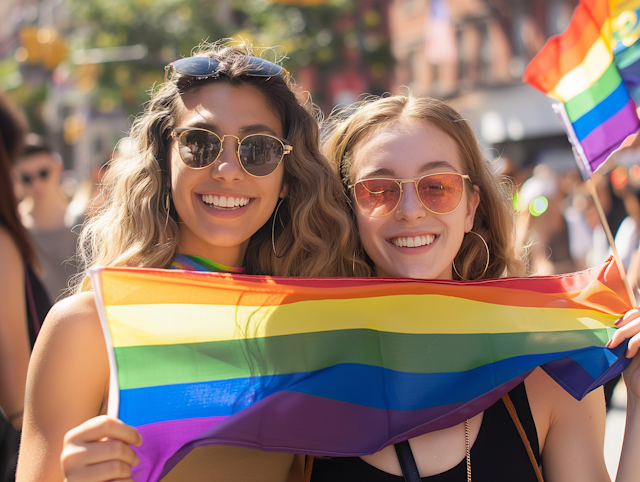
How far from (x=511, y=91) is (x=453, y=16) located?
4.33m

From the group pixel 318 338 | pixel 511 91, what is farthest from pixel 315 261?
pixel 511 91

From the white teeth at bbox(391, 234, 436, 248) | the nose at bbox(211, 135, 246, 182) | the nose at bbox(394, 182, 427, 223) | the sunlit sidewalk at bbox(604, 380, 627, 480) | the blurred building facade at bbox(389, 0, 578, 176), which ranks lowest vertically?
the sunlit sidewalk at bbox(604, 380, 627, 480)

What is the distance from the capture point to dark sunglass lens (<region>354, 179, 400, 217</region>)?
223 centimetres

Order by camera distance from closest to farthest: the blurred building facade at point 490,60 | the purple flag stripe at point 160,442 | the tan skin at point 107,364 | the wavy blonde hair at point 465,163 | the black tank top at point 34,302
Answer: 1. the tan skin at point 107,364
2. the purple flag stripe at point 160,442
3. the wavy blonde hair at point 465,163
4. the black tank top at point 34,302
5. the blurred building facade at point 490,60

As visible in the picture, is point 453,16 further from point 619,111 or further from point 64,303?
point 64,303

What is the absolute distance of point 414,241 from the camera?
2229 millimetres

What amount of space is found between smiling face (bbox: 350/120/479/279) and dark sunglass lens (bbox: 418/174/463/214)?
24 millimetres

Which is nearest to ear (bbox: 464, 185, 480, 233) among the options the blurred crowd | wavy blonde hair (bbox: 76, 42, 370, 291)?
wavy blonde hair (bbox: 76, 42, 370, 291)

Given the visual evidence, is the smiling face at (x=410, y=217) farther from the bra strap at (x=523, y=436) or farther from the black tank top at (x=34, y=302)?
the black tank top at (x=34, y=302)

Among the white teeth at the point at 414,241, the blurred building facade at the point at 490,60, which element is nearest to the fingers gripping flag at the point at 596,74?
the white teeth at the point at 414,241

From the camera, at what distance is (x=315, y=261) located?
2.43 m

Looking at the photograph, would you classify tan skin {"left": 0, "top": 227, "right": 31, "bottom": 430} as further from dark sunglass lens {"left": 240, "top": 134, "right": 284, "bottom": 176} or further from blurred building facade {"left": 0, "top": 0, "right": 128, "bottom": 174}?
blurred building facade {"left": 0, "top": 0, "right": 128, "bottom": 174}

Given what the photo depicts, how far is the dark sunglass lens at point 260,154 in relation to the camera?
2.19m

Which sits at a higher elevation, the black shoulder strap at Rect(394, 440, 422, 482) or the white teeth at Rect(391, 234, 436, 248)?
the white teeth at Rect(391, 234, 436, 248)
